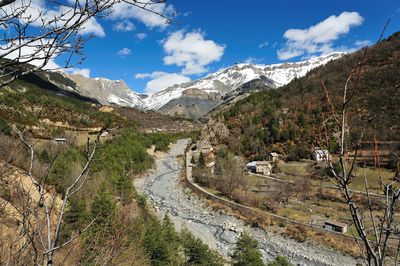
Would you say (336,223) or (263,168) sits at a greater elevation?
(263,168)

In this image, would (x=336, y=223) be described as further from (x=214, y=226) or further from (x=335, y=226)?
(x=214, y=226)

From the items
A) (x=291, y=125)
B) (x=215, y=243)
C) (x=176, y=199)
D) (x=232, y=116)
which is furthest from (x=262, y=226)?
(x=232, y=116)

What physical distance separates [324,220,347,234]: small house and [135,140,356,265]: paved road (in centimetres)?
206

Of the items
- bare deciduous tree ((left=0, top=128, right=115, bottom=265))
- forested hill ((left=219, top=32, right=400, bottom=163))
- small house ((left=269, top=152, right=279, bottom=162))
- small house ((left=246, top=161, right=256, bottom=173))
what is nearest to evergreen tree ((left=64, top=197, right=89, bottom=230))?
bare deciduous tree ((left=0, top=128, right=115, bottom=265))

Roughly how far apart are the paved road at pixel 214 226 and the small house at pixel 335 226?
2.06 meters

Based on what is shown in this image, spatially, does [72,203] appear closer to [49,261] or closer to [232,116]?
[49,261]

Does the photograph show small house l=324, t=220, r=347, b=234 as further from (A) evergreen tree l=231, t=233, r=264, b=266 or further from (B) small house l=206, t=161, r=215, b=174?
(B) small house l=206, t=161, r=215, b=174

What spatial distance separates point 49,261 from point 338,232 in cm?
3072

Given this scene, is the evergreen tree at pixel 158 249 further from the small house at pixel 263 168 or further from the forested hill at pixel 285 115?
the forested hill at pixel 285 115

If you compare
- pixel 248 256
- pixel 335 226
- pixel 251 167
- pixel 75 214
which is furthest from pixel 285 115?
pixel 75 214

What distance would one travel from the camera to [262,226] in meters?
35.2

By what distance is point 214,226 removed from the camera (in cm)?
3594

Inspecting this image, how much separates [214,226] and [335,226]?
11.5 m

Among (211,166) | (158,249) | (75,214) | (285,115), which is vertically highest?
(285,115)
